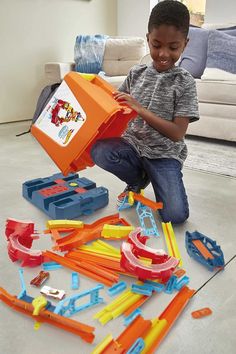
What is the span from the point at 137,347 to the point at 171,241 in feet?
1.38

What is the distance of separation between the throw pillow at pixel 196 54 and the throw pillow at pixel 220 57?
4.3 inches

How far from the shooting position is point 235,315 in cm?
76

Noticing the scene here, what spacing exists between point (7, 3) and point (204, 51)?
4.54ft

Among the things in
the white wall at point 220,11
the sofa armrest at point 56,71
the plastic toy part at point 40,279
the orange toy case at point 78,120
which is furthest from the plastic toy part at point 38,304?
the white wall at point 220,11

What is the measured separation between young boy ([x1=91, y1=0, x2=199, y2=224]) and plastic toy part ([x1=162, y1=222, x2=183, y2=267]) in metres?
0.05

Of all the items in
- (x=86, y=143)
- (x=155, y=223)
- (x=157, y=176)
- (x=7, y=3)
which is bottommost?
(x=155, y=223)

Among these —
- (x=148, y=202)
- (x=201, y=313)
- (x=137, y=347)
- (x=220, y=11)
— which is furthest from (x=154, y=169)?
(x=220, y=11)

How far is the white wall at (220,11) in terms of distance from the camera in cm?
292

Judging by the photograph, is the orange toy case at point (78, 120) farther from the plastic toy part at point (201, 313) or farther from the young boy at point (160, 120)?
the plastic toy part at point (201, 313)

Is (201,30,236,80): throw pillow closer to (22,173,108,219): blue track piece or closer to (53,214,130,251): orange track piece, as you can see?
(22,173,108,219): blue track piece

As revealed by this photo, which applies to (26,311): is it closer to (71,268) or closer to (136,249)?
(71,268)

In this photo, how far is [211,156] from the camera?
6.23 feet

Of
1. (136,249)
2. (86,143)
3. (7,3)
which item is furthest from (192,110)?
(7,3)

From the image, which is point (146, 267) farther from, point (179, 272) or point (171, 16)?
point (171, 16)
